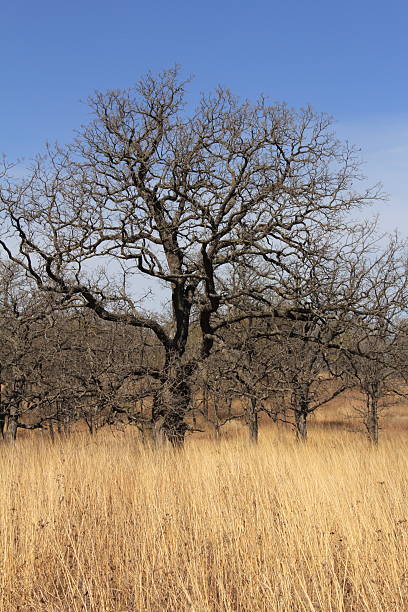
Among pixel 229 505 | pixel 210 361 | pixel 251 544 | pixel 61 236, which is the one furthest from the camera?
pixel 210 361

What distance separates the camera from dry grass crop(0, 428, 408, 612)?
370 cm

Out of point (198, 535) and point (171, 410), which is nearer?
point (198, 535)

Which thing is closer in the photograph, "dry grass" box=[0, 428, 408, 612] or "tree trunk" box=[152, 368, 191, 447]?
"dry grass" box=[0, 428, 408, 612]

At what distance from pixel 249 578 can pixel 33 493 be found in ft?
9.02

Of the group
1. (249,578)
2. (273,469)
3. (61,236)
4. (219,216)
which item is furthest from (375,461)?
(61,236)

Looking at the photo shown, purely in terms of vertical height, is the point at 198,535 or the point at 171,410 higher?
the point at 171,410

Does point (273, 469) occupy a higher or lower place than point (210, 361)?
lower

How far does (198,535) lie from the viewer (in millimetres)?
4793

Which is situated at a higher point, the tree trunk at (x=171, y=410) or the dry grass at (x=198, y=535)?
the tree trunk at (x=171, y=410)

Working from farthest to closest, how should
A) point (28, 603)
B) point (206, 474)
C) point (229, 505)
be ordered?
point (206, 474), point (229, 505), point (28, 603)

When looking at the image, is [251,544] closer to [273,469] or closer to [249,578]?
[249,578]

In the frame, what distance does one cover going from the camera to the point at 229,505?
555cm

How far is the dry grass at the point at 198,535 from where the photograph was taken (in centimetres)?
370

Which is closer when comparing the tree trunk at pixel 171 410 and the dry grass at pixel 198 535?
the dry grass at pixel 198 535
